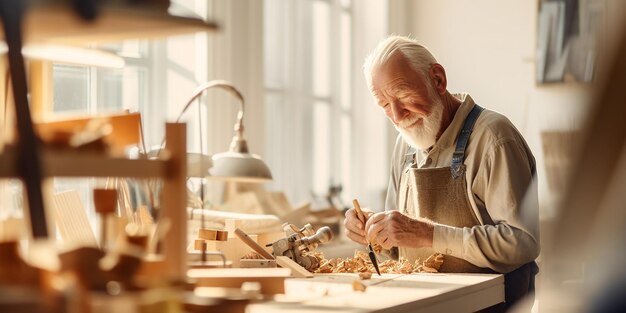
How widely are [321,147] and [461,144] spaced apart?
13.4ft

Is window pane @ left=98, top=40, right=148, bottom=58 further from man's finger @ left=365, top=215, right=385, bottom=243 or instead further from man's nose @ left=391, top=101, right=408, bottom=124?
man's finger @ left=365, top=215, right=385, bottom=243

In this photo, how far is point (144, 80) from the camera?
17.7ft

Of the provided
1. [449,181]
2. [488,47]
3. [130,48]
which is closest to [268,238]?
[449,181]

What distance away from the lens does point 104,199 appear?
4.74ft

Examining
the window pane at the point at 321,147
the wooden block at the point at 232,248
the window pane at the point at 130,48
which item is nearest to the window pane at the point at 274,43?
the window pane at the point at 321,147

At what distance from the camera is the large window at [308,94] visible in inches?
273

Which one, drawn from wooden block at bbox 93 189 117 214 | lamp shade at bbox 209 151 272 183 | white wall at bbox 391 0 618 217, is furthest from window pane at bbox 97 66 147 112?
white wall at bbox 391 0 618 217

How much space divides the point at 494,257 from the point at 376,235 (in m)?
0.48

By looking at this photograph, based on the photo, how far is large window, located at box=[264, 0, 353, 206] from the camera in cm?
694

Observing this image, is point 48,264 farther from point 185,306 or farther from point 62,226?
point 62,226

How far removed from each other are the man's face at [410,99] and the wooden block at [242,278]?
1.71 m

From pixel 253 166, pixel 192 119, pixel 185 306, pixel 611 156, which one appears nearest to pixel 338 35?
pixel 192 119

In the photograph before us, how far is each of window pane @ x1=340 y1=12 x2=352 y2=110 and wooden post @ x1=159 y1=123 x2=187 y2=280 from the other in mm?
6601

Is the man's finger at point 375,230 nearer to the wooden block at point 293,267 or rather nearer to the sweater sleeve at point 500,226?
the sweater sleeve at point 500,226
